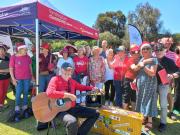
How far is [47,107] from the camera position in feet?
15.3

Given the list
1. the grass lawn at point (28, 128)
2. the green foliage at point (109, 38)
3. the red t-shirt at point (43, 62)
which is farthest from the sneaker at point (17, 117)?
the green foliage at point (109, 38)

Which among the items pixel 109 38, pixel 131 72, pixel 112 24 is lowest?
pixel 131 72

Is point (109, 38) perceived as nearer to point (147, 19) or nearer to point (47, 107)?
point (147, 19)

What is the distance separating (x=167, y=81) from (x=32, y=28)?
19.5 ft

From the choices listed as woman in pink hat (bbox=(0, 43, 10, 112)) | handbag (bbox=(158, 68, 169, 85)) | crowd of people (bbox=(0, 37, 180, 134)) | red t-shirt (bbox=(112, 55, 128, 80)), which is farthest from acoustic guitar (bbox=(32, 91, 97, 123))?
woman in pink hat (bbox=(0, 43, 10, 112))

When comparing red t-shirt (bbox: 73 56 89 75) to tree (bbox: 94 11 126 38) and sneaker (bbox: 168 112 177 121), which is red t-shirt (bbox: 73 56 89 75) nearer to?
sneaker (bbox: 168 112 177 121)

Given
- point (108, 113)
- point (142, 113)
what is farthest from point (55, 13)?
point (142, 113)

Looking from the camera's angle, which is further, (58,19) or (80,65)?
(80,65)

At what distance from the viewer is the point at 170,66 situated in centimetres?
579

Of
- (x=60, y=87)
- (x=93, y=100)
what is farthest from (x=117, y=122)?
(x=60, y=87)

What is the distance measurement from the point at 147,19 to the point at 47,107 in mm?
53619

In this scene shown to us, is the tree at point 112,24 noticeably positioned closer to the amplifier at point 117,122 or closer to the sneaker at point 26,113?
the sneaker at point 26,113

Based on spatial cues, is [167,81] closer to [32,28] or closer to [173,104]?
[173,104]

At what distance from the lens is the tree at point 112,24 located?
60166 mm
